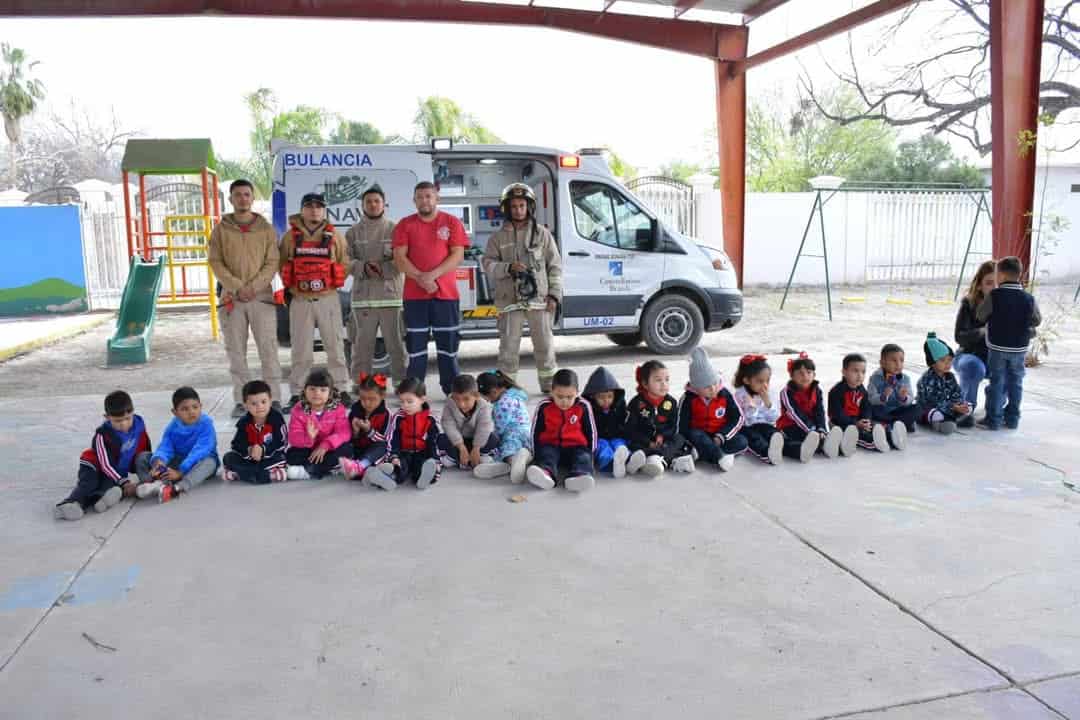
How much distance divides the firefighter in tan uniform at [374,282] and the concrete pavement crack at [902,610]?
3.41 metres

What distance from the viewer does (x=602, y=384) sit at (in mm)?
5352

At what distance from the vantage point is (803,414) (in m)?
5.60

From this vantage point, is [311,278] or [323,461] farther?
[311,278]

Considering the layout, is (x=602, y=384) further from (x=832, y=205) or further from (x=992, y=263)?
(x=832, y=205)

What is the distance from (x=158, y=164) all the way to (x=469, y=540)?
10592 mm

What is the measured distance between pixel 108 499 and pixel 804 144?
37.3 metres

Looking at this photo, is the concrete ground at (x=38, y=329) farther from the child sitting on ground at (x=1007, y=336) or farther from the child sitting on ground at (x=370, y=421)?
the child sitting on ground at (x=1007, y=336)

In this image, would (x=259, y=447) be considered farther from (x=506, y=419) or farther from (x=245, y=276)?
(x=245, y=276)

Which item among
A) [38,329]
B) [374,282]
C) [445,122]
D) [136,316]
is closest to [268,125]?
[445,122]

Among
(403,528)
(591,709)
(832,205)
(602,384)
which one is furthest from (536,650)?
(832,205)

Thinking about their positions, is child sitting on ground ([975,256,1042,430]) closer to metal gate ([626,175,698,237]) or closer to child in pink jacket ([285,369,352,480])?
child in pink jacket ([285,369,352,480])

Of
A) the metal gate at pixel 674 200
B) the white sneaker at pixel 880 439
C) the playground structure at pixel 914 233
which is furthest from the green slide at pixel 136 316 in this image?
the playground structure at pixel 914 233

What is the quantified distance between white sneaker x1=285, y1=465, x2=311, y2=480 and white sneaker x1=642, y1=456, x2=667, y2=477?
2.04 m

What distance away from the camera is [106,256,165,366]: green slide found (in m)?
9.95
